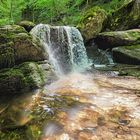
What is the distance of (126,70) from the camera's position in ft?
31.5

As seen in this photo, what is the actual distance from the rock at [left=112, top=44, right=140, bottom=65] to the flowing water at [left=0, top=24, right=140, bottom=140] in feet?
5.45

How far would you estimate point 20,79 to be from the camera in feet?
23.0

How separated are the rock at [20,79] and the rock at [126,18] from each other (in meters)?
8.06

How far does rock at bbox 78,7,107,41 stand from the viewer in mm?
13500

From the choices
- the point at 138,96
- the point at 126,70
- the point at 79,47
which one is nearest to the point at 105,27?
the point at 79,47

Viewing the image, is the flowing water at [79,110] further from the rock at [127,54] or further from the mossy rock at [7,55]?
the rock at [127,54]

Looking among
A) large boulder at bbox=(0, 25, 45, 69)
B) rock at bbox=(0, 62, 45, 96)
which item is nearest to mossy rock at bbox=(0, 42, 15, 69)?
large boulder at bbox=(0, 25, 45, 69)

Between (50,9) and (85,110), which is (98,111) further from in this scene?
(50,9)

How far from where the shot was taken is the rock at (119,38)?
11.8m

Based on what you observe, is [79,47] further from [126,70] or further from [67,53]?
[126,70]

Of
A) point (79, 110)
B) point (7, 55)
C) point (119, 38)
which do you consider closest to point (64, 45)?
point (119, 38)

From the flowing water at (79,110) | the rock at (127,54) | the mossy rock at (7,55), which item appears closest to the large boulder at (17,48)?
the mossy rock at (7,55)

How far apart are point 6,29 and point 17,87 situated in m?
2.21

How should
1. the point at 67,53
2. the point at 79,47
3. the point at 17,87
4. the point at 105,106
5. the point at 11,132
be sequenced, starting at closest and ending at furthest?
1. the point at 11,132
2. the point at 105,106
3. the point at 17,87
4. the point at 67,53
5. the point at 79,47
